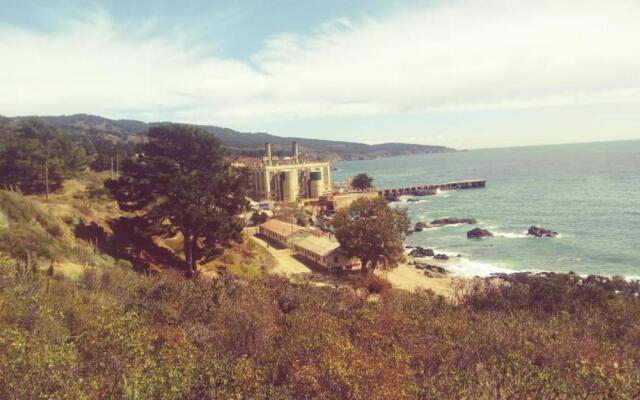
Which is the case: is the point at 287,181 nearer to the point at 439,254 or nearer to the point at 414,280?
the point at 439,254

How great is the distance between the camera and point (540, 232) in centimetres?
6169

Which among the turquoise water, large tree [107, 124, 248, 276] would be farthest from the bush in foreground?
the turquoise water

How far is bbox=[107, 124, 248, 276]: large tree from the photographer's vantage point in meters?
26.2

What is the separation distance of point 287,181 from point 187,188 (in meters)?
66.5

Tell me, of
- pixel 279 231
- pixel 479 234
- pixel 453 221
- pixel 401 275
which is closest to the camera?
pixel 401 275

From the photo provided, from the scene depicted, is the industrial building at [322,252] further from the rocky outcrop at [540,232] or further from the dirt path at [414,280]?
the rocky outcrop at [540,232]

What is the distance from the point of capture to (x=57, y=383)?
27.2ft

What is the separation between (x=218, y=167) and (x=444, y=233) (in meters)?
47.9

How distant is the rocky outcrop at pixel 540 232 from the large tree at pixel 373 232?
3308 centimetres

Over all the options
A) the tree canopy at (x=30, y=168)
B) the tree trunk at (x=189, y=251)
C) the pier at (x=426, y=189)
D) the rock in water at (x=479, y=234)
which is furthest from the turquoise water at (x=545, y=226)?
the tree canopy at (x=30, y=168)

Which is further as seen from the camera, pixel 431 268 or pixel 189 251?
pixel 431 268

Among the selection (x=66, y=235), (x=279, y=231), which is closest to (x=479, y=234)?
(x=279, y=231)

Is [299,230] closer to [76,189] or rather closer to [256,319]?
[76,189]

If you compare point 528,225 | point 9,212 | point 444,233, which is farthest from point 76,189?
point 528,225
